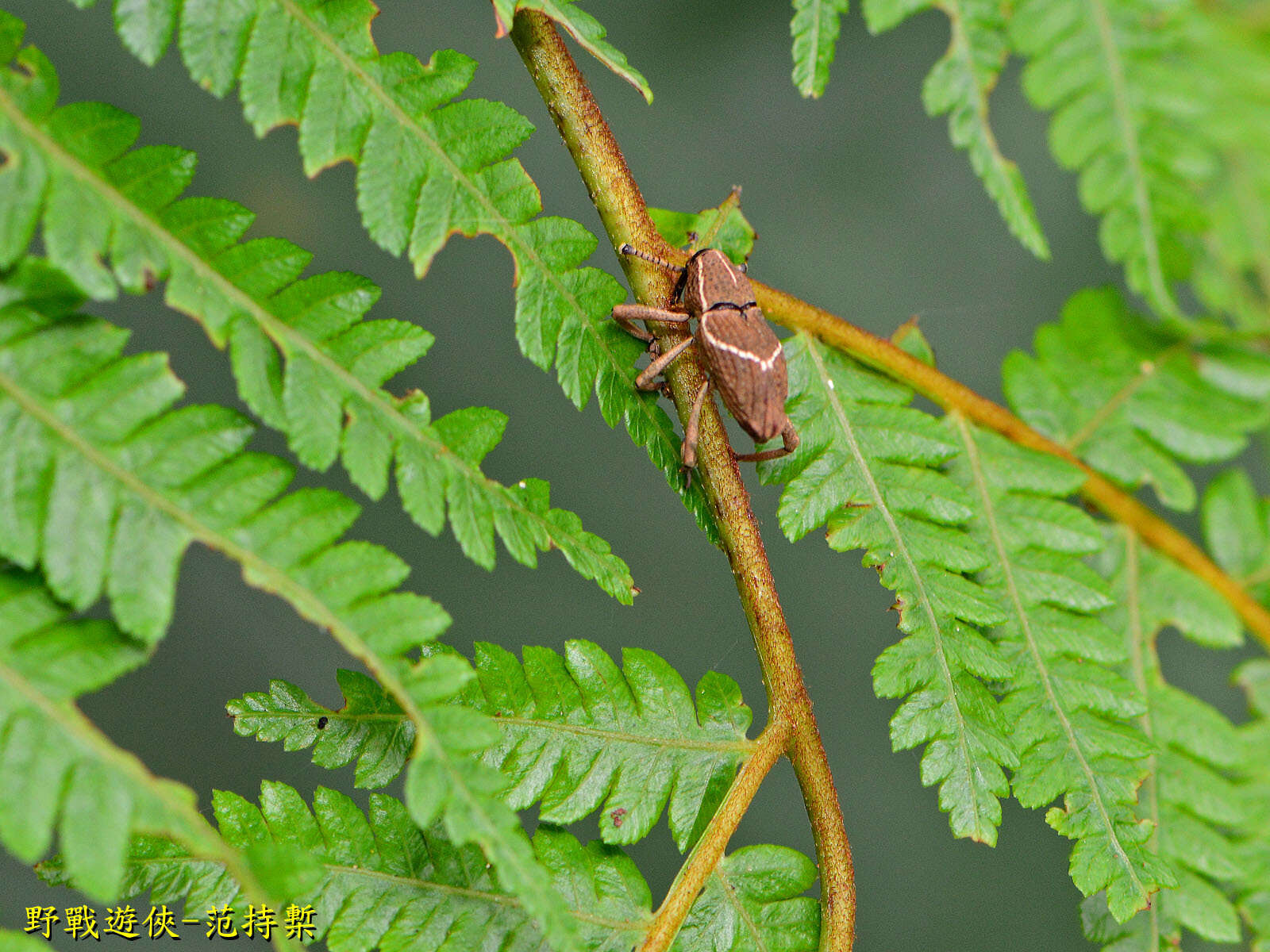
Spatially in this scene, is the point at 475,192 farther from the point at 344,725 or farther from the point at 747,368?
the point at 344,725

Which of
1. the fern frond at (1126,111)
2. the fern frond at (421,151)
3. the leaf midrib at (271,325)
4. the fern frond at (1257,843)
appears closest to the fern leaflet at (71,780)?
the leaf midrib at (271,325)

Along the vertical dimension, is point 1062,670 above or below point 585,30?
below

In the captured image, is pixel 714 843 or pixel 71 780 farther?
pixel 714 843

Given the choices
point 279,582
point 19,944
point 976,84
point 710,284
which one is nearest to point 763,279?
point 710,284

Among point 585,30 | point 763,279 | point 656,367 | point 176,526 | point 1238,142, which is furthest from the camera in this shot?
point 763,279

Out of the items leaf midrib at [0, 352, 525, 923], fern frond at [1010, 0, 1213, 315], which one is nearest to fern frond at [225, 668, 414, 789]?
leaf midrib at [0, 352, 525, 923]

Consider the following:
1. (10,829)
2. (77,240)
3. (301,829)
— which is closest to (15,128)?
(77,240)
